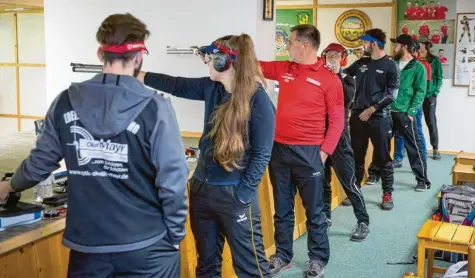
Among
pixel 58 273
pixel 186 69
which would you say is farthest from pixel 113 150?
pixel 186 69

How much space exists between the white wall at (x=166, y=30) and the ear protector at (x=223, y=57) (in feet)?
5.39

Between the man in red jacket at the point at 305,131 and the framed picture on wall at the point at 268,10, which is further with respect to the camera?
the framed picture on wall at the point at 268,10

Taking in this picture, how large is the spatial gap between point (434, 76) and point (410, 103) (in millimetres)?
1974

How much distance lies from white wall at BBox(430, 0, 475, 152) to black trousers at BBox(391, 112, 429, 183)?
2479 millimetres

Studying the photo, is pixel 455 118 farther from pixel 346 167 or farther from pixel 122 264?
pixel 122 264

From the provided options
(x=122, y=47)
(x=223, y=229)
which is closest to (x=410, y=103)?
(x=223, y=229)

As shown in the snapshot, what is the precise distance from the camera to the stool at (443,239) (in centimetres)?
324

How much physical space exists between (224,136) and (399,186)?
14.1 ft

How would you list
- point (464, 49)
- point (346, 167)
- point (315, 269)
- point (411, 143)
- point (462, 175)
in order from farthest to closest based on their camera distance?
point (464, 49), point (411, 143), point (462, 175), point (346, 167), point (315, 269)

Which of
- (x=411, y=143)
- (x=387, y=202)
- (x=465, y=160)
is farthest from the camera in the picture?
(x=411, y=143)

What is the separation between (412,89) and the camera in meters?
6.12

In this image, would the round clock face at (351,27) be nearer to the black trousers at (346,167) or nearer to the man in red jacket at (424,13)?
the man in red jacket at (424,13)

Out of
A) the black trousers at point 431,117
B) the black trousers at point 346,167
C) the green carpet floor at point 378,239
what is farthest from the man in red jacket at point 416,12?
the black trousers at point 346,167

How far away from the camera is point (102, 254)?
182 cm
